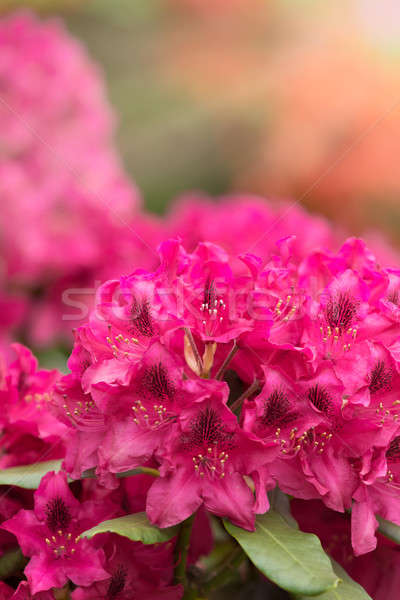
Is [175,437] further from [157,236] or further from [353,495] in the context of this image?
[157,236]

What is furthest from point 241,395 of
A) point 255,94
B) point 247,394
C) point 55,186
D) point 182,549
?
point 255,94

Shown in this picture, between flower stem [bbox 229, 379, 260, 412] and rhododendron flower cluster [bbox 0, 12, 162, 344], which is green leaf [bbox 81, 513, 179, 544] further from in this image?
rhododendron flower cluster [bbox 0, 12, 162, 344]

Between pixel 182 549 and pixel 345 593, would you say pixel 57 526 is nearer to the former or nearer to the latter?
pixel 182 549

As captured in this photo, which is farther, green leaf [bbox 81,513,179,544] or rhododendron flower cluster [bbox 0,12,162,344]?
rhododendron flower cluster [bbox 0,12,162,344]

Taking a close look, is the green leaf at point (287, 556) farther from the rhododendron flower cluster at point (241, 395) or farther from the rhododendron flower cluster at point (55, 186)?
the rhododendron flower cluster at point (55, 186)

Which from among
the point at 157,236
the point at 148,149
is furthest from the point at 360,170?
the point at 157,236

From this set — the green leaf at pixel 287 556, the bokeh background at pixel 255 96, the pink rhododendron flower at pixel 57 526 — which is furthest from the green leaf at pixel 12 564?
the bokeh background at pixel 255 96

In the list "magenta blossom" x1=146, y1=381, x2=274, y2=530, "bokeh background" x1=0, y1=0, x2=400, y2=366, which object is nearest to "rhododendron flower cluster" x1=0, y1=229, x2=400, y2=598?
"magenta blossom" x1=146, y1=381, x2=274, y2=530
